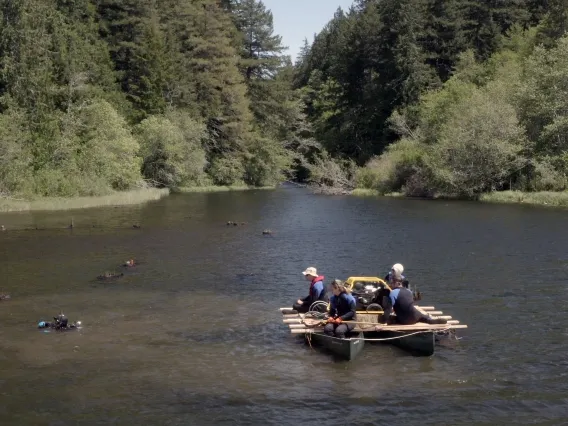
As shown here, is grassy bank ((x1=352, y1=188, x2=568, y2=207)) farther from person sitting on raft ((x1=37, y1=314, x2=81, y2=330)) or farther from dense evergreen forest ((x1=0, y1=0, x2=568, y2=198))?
person sitting on raft ((x1=37, y1=314, x2=81, y2=330))

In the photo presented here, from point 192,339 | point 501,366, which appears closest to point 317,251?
point 192,339

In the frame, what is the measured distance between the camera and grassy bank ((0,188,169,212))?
4794 cm

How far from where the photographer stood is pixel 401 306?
16688 mm

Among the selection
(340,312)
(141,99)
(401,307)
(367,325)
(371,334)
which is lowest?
(371,334)

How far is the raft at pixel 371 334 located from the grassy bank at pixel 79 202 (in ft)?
119

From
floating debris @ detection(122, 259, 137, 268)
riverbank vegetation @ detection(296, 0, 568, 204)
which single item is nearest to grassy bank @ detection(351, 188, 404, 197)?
riverbank vegetation @ detection(296, 0, 568, 204)

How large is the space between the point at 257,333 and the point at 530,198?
42.1 meters

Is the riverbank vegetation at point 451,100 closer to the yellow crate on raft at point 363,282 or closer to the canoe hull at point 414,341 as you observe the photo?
the yellow crate on raft at point 363,282

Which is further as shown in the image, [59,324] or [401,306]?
[59,324]

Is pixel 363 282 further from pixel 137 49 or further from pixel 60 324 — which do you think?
pixel 137 49

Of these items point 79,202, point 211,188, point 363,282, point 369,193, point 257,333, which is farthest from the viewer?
point 211,188

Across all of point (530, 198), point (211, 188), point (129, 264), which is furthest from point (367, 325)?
point (211, 188)

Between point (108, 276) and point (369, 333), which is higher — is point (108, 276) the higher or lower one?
the lower one

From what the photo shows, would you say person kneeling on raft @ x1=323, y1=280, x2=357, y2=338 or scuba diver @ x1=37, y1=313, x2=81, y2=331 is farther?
scuba diver @ x1=37, y1=313, x2=81, y2=331
